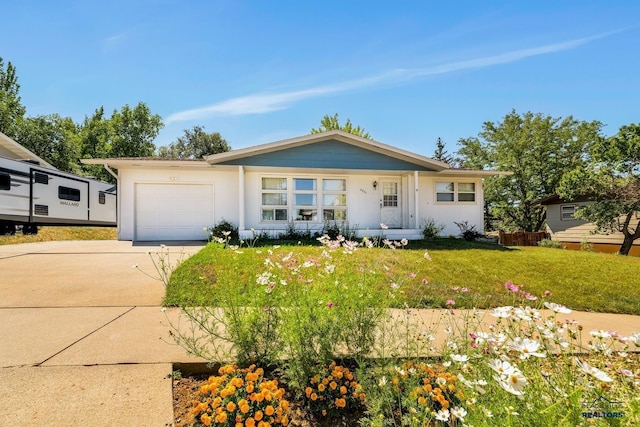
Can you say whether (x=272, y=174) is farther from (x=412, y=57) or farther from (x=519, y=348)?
(x=519, y=348)

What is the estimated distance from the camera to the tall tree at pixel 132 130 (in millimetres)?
27328

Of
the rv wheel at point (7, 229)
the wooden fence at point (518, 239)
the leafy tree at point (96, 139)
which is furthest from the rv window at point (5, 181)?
the wooden fence at point (518, 239)

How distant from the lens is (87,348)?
9.70 ft

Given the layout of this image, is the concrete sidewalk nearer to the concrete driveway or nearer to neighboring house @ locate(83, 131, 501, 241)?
the concrete driveway

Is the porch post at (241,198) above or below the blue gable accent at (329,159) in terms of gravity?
below

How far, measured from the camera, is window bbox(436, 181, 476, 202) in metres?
13.8

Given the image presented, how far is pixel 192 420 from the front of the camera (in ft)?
6.48

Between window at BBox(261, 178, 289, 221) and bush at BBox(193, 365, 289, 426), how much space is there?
1033cm

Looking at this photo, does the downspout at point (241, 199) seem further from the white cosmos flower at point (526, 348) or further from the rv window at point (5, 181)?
the white cosmos flower at point (526, 348)

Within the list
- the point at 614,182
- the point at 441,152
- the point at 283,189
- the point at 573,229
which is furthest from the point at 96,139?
the point at 573,229

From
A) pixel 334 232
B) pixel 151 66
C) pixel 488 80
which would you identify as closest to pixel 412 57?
pixel 488 80

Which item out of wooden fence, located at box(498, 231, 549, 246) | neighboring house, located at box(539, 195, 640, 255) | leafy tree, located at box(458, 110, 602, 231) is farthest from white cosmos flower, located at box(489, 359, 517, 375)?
leafy tree, located at box(458, 110, 602, 231)

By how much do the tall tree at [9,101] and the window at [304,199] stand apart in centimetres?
2260

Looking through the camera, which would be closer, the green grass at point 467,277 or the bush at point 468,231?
the green grass at point 467,277
